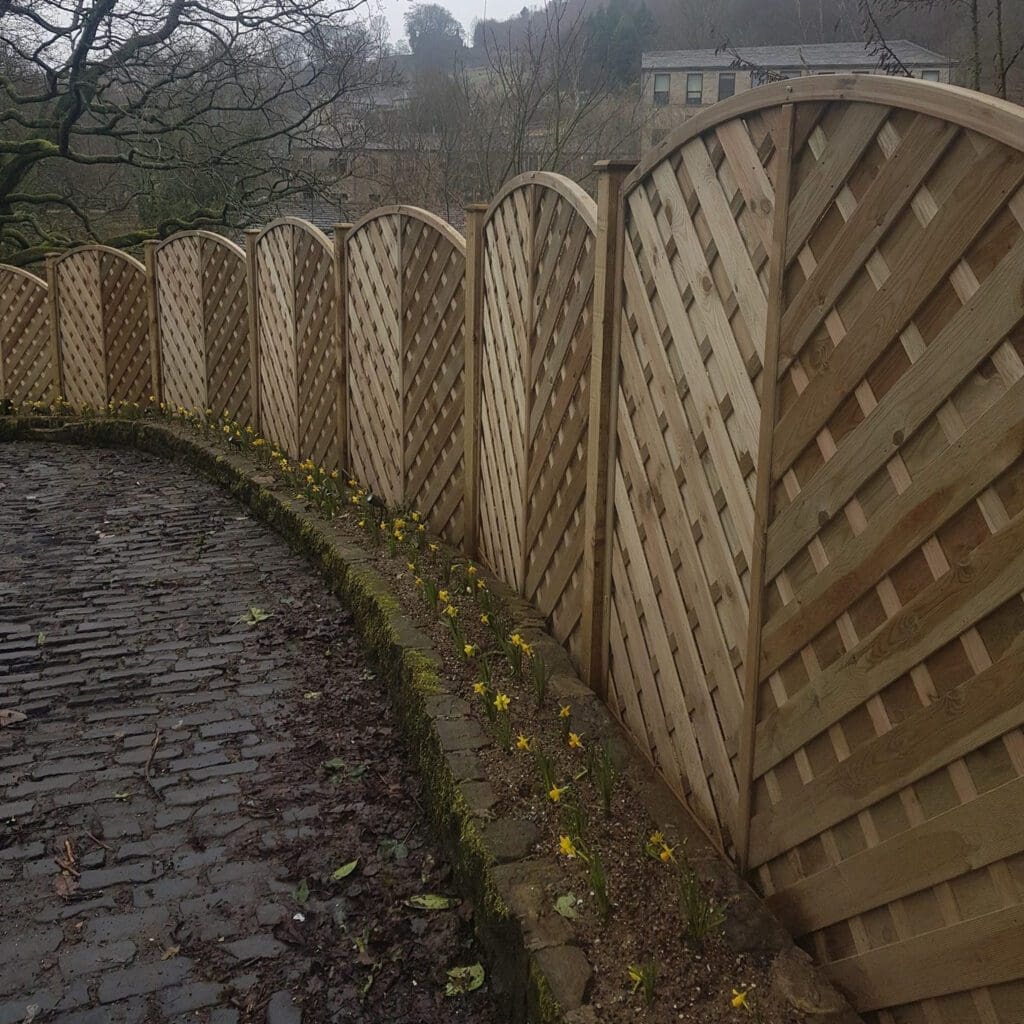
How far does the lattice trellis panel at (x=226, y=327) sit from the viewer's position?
29.1 ft

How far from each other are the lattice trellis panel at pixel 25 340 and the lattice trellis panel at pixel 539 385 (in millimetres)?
9100

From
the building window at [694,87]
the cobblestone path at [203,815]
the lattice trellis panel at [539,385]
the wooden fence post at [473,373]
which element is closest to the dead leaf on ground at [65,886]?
the cobblestone path at [203,815]

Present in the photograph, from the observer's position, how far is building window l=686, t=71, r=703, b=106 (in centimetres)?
3513

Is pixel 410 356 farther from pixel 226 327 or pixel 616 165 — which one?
pixel 226 327

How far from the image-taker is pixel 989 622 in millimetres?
1664

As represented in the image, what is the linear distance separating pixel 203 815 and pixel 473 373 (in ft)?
8.14

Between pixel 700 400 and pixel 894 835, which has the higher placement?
pixel 700 400

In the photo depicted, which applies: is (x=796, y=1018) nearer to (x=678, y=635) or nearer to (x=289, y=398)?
(x=678, y=635)

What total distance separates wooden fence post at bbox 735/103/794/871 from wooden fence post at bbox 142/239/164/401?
9335 millimetres

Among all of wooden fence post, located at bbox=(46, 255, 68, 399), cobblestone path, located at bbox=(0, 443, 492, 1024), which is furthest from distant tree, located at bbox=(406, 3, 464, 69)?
cobblestone path, located at bbox=(0, 443, 492, 1024)

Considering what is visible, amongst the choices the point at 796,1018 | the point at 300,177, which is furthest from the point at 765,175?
the point at 300,177

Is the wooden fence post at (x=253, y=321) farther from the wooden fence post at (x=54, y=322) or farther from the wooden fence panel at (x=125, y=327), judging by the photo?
the wooden fence post at (x=54, y=322)

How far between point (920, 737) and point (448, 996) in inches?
53.2

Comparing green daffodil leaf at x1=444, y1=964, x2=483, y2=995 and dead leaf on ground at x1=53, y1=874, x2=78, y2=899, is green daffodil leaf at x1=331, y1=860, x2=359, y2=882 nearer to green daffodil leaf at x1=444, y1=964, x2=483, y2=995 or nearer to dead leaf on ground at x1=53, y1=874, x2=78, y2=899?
green daffodil leaf at x1=444, y1=964, x2=483, y2=995
